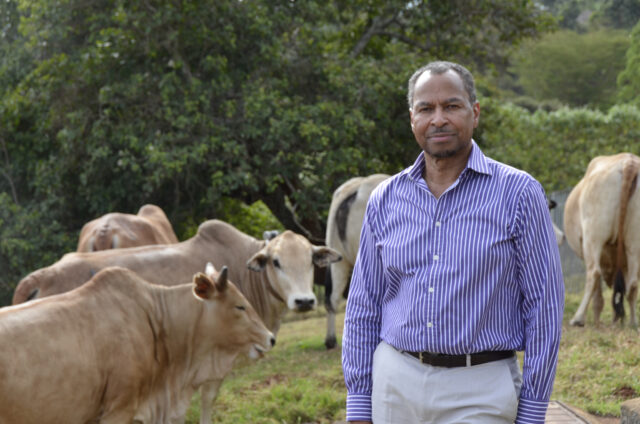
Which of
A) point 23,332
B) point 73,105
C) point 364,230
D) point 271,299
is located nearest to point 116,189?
point 73,105

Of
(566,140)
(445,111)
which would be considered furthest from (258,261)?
(566,140)

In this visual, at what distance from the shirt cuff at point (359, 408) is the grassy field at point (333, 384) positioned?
137 inches

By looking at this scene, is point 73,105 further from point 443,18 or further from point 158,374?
point 158,374

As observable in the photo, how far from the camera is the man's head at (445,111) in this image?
268 cm

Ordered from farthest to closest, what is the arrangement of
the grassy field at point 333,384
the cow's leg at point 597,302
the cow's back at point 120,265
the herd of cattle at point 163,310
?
the cow's leg at point 597,302 → the cow's back at point 120,265 → the grassy field at point 333,384 → the herd of cattle at point 163,310

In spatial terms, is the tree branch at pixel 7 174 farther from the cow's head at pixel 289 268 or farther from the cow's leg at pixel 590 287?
the cow's leg at pixel 590 287

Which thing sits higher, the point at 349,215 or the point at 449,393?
the point at 449,393

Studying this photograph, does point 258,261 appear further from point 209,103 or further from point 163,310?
point 209,103

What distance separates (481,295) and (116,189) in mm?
10809

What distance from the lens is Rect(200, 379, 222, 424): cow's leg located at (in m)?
6.23

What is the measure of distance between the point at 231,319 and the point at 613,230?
4.59 meters

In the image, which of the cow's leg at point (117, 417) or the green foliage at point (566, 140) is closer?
the cow's leg at point (117, 417)

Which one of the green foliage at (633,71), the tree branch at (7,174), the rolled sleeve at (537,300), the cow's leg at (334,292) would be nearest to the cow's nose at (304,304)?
the cow's leg at (334,292)

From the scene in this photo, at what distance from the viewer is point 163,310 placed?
17.6 ft
